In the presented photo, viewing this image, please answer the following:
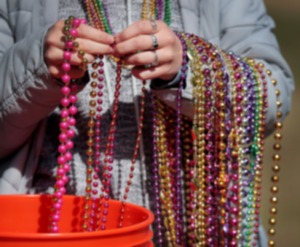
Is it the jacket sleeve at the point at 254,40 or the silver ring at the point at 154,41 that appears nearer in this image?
the silver ring at the point at 154,41

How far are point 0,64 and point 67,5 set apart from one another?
138mm

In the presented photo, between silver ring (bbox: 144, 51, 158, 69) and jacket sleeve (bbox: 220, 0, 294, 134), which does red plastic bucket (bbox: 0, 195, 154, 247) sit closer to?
silver ring (bbox: 144, 51, 158, 69)

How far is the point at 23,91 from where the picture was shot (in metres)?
0.93

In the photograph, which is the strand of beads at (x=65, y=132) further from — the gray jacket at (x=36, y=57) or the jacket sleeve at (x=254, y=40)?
the jacket sleeve at (x=254, y=40)

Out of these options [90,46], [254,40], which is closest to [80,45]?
[90,46]

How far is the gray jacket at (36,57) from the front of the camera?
0.92 metres

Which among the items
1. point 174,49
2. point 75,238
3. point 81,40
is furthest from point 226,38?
point 75,238

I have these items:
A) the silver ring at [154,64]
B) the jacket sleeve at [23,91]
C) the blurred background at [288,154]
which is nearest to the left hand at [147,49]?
the silver ring at [154,64]

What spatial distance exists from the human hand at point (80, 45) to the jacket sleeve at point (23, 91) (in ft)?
0.13

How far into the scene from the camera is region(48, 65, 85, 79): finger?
82 cm

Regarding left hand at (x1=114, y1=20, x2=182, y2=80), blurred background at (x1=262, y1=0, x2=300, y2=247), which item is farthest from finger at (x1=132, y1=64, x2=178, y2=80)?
blurred background at (x1=262, y1=0, x2=300, y2=247)

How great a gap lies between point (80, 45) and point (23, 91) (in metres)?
0.16

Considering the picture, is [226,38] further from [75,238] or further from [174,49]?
[75,238]

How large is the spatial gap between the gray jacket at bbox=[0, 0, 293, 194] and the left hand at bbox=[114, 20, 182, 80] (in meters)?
0.08
